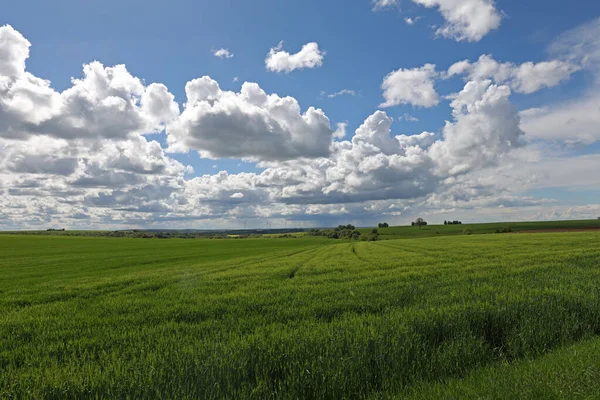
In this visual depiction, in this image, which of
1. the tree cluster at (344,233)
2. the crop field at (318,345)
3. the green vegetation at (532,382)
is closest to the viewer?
the green vegetation at (532,382)

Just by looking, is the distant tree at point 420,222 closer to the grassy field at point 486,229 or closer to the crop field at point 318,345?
the grassy field at point 486,229

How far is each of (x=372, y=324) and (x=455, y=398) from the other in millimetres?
3111

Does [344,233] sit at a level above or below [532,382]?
below

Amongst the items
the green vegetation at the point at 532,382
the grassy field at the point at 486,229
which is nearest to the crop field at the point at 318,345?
the green vegetation at the point at 532,382

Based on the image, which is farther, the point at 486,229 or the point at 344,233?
the point at 344,233

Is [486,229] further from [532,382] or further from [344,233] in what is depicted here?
[532,382]

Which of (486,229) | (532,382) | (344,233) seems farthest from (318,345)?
(344,233)

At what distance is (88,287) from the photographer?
17734mm

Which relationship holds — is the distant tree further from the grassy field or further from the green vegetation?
the green vegetation

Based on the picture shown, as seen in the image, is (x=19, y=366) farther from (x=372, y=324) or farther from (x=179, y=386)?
(x=372, y=324)

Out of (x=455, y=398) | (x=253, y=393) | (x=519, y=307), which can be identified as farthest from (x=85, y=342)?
(x=519, y=307)

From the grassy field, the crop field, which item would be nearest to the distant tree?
the grassy field

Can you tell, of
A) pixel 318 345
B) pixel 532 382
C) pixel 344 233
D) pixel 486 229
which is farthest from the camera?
pixel 344 233

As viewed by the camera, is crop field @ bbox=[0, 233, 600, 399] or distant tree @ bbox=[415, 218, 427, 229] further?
distant tree @ bbox=[415, 218, 427, 229]
